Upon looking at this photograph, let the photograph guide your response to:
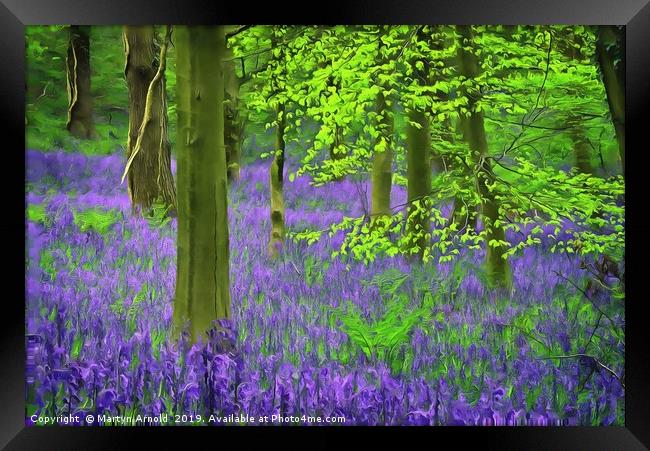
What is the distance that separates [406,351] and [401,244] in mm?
1087

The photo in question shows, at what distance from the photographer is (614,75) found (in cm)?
730

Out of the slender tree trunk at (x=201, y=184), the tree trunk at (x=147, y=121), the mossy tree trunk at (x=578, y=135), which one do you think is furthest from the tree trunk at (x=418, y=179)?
the tree trunk at (x=147, y=121)

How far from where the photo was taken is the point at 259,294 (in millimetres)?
7266

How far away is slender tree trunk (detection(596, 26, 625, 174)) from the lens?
23.8 ft

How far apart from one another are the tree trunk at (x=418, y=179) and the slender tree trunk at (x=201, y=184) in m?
1.89

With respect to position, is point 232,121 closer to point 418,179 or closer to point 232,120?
point 232,120

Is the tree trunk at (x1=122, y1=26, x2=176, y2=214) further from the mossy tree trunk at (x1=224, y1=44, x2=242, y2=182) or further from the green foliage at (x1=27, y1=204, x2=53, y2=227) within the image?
the green foliage at (x1=27, y1=204, x2=53, y2=227)

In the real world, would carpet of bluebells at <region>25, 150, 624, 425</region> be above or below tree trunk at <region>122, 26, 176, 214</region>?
below

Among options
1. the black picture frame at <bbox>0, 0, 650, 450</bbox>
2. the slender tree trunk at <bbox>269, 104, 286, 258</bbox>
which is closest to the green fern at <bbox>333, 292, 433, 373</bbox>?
the black picture frame at <bbox>0, 0, 650, 450</bbox>

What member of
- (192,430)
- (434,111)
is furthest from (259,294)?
(434,111)

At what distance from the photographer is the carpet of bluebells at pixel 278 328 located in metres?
7.20

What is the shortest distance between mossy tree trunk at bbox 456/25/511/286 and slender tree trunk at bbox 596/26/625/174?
4.19 ft
